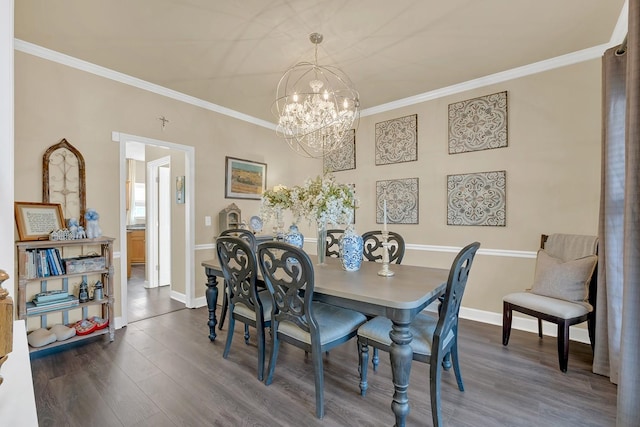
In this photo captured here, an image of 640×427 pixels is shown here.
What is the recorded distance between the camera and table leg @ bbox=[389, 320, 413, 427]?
5.10 feet

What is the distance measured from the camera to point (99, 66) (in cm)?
296

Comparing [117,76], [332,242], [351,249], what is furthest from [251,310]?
[117,76]

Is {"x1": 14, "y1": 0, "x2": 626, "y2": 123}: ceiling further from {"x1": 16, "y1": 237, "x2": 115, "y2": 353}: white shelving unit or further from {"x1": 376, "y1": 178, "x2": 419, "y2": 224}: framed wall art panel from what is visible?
{"x1": 16, "y1": 237, "x2": 115, "y2": 353}: white shelving unit

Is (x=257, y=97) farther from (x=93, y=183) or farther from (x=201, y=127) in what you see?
(x=93, y=183)

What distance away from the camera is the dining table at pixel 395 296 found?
156cm

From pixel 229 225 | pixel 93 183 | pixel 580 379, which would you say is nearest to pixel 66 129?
pixel 93 183

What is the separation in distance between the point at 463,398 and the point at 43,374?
3.07 m

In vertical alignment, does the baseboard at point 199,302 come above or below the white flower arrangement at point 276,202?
below

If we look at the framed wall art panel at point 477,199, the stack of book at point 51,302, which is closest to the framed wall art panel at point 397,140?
the framed wall art panel at point 477,199

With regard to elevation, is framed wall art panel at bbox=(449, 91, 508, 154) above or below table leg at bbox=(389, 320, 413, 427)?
above

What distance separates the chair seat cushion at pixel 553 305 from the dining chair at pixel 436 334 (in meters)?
0.95

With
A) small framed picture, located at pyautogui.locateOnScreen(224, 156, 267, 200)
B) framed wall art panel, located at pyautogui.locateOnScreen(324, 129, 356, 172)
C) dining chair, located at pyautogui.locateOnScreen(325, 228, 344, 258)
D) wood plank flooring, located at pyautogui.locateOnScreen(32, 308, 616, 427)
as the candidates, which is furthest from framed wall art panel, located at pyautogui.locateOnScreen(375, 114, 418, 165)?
wood plank flooring, located at pyautogui.locateOnScreen(32, 308, 616, 427)

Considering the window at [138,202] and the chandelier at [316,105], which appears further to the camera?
the window at [138,202]

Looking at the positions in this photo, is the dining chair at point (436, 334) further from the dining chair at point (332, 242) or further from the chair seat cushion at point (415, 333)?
the dining chair at point (332, 242)
